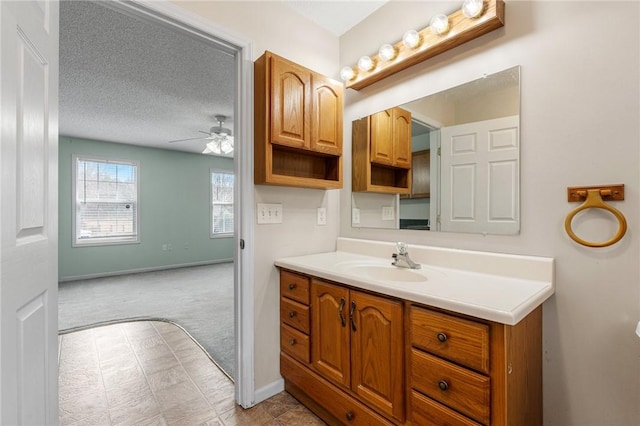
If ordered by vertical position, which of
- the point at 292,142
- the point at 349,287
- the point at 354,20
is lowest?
the point at 349,287

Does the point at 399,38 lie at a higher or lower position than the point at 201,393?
higher

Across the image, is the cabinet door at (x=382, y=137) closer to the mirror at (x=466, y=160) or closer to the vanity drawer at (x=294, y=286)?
the mirror at (x=466, y=160)

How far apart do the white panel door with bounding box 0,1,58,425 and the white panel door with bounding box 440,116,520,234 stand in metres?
1.72

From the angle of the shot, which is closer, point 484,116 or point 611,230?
point 611,230

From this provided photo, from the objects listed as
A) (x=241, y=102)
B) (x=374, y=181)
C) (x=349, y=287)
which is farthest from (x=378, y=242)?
(x=241, y=102)

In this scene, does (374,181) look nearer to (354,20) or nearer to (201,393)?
(354,20)

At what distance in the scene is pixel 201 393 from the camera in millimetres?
1848

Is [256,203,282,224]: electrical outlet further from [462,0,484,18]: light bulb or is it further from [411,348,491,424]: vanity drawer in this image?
[462,0,484,18]: light bulb

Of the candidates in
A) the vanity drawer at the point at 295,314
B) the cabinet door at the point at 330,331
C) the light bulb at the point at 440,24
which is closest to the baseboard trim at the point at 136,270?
the vanity drawer at the point at 295,314

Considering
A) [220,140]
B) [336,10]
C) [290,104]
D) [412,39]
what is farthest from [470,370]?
[220,140]

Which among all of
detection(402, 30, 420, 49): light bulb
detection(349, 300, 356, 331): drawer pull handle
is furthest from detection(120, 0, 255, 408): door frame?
detection(402, 30, 420, 49): light bulb

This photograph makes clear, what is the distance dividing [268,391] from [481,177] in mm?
1754

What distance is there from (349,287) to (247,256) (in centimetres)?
65

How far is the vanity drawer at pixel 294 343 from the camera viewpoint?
1.66 metres
